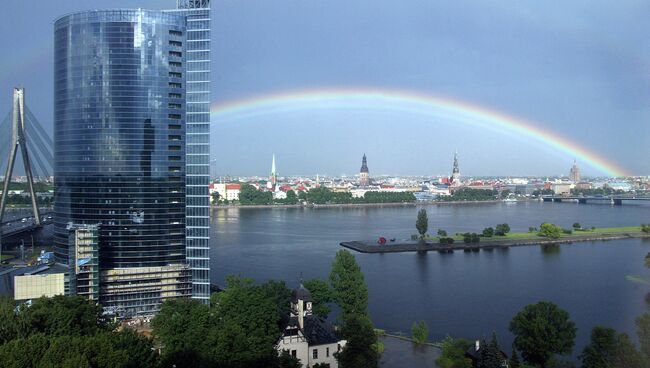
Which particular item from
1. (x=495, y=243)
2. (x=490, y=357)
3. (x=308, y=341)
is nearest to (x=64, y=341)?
(x=308, y=341)

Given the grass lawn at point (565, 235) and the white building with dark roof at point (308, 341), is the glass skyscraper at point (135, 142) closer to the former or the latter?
the white building with dark roof at point (308, 341)

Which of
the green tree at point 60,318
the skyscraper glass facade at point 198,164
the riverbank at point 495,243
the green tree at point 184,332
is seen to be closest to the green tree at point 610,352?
the green tree at point 184,332

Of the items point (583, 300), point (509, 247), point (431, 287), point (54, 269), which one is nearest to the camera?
point (54, 269)

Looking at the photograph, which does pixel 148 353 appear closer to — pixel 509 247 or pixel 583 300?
pixel 583 300

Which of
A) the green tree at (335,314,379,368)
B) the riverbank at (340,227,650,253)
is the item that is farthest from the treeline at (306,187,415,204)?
the green tree at (335,314,379,368)

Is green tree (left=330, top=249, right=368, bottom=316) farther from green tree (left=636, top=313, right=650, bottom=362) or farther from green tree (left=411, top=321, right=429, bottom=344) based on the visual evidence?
green tree (left=636, top=313, right=650, bottom=362)

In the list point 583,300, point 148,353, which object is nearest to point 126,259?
point 148,353
